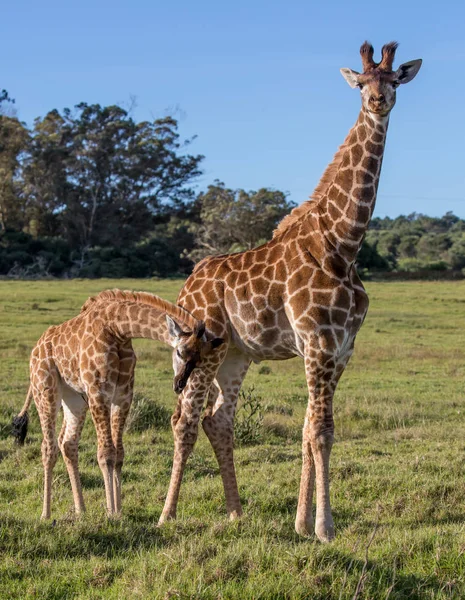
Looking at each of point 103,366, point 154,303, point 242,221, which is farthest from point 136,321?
point 242,221

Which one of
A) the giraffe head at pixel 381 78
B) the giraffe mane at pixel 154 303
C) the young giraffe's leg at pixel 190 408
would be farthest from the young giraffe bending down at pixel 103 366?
the giraffe head at pixel 381 78

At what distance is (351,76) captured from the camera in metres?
5.85

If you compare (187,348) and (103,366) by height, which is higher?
(187,348)

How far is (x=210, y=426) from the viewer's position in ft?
21.5

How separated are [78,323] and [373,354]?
11.4 meters

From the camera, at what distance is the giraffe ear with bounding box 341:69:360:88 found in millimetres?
5816

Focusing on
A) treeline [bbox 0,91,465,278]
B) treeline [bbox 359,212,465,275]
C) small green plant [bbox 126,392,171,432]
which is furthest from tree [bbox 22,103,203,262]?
small green plant [bbox 126,392,171,432]

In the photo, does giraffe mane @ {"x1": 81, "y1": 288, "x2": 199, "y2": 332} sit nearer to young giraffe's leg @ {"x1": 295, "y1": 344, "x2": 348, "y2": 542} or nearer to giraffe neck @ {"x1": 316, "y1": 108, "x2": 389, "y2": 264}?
young giraffe's leg @ {"x1": 295, "y1": 344, "x2": 348, "y2": 542}

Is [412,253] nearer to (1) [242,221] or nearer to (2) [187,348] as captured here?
(1) [242,221]

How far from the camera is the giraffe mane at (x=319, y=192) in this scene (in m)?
6.31

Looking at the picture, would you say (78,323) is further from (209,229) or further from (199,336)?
(209,229)

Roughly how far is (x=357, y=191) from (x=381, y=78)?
87cm

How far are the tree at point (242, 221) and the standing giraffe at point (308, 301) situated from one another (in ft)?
→ 139

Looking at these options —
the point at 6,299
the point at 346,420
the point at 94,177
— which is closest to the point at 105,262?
the point at 94,177
